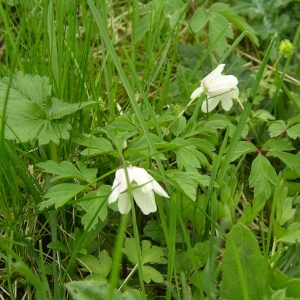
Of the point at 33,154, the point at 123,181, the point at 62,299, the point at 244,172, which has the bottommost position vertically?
the point at 244,172

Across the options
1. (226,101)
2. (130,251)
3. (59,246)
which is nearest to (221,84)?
(226,101)

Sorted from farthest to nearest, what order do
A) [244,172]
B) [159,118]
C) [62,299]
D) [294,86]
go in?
1. [294,86]
2. [244,172]
3. [159,118]
4. [62,299]

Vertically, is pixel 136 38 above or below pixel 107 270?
above

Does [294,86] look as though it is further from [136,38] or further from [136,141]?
[136,141]

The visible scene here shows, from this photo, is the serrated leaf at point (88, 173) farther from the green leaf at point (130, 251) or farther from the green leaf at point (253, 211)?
the green leaf at point (253, 211)

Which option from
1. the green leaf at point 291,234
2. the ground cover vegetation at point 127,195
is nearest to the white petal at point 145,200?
the ground cover vegetation at point 127,195

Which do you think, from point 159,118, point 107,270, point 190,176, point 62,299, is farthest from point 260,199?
point 62,299

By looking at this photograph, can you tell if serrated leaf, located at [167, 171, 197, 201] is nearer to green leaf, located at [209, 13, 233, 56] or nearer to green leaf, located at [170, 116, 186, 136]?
green leaf, located at [170, 116, 186, 136]
